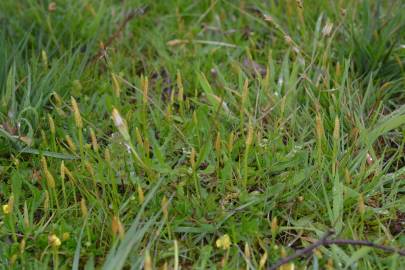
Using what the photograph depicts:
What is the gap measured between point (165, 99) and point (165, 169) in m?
0.61

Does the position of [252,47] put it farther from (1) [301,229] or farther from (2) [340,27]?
(1) [301,229]

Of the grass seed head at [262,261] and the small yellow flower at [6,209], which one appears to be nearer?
the grass seed head at [262,261]

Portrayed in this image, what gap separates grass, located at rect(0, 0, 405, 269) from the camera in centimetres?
173

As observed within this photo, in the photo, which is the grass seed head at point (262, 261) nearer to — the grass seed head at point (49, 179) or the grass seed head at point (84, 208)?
the grass seed head at point (84, 208)

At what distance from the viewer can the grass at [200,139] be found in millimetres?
1731

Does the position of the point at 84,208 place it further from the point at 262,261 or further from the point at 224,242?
the point at 262,261

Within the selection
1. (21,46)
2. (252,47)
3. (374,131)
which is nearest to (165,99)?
(252,47)

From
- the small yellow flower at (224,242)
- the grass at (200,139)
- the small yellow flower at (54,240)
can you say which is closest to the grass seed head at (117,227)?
the grass at (200,139)

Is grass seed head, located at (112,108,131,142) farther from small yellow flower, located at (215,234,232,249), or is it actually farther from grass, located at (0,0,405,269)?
small yellow flower, located at (215,234,232,249)

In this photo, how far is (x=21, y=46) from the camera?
8.20 ft

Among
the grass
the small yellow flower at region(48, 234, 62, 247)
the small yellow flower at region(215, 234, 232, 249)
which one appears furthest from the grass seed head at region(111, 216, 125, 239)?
the small yellow flower at region(215, 234, 232, 249)

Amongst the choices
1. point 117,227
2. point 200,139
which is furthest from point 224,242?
point 200,139

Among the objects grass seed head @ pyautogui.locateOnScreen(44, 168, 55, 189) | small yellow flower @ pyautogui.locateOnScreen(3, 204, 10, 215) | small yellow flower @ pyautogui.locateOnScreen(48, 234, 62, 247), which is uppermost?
grass seed head @ pyautogui.locateOnScreen(44, 168, 55, 189)

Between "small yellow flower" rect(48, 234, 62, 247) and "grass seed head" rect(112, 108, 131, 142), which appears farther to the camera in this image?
"small yellow flower" rect(48, 234, 62, 247)
